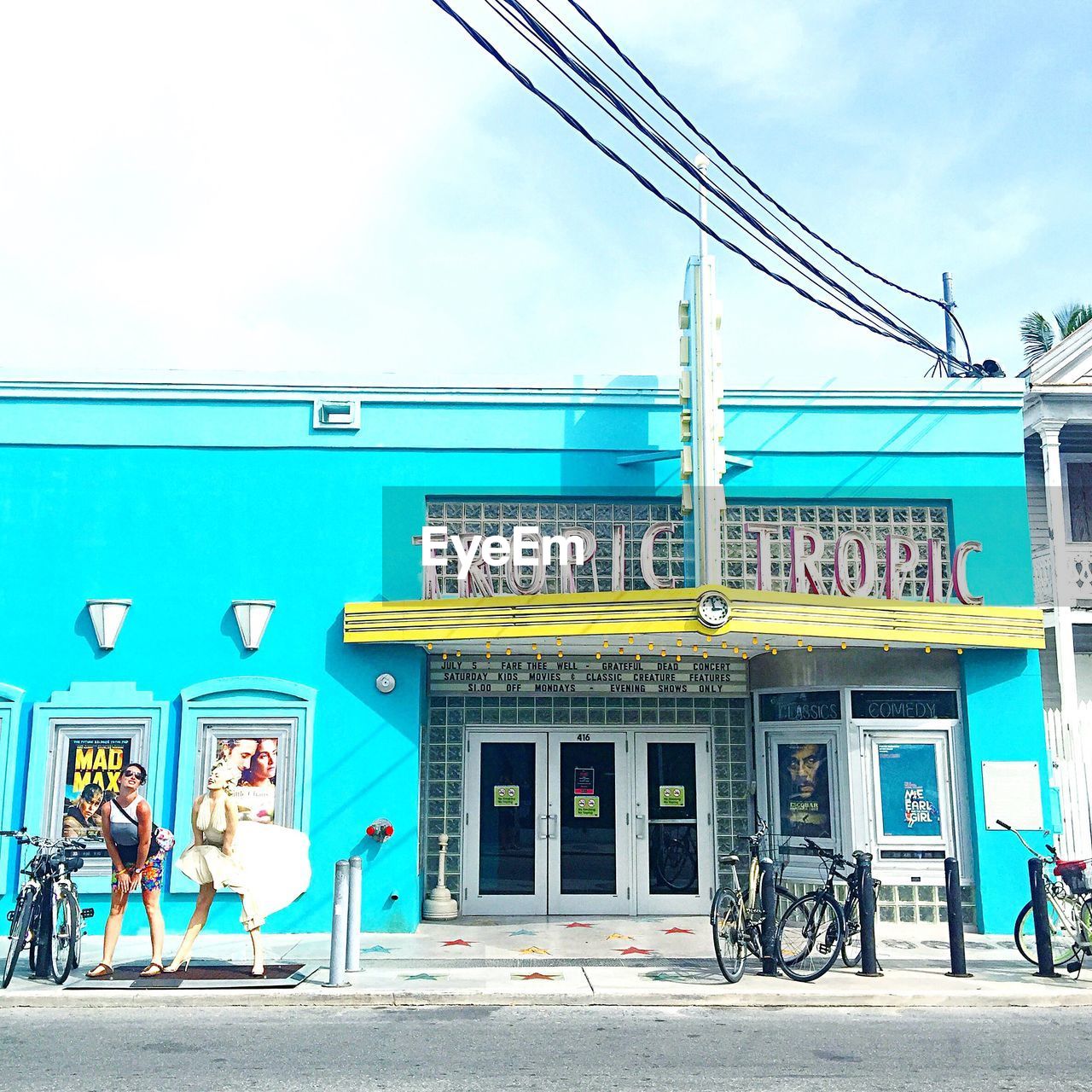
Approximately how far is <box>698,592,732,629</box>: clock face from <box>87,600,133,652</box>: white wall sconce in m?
6.16

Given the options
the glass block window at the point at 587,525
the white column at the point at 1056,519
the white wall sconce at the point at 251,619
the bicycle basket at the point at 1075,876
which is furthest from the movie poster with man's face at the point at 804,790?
the white wall sconce at the point at 251,619

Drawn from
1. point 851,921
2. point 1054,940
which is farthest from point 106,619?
point 1054,940

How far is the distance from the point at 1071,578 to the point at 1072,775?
376 cm

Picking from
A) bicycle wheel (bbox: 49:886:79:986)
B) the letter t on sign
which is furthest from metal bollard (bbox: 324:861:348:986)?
the letter t on sign

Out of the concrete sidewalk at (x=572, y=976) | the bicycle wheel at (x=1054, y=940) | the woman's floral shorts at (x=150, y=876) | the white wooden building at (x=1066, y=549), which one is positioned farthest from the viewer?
the white wooden building at (x=1066, y=549)

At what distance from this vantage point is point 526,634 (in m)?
11.5

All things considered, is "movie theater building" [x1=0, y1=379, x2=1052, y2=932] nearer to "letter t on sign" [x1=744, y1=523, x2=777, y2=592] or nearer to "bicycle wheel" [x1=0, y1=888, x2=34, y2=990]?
"letter t on sign" [x1=744, y1=523, x2=777, y2=592]

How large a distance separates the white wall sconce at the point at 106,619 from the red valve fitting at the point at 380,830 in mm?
3409

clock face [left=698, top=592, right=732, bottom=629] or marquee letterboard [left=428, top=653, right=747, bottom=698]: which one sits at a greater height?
clock face [left=698, top=592, right=732, bottom=629]

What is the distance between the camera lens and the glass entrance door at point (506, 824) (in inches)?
523

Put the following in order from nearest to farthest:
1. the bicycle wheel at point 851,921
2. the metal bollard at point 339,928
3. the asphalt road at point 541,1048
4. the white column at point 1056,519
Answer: the asphalt road at point 541,1048 < the metal bollard at point 339,928 < the bicycle wheel at point 851,921 < the white column at point 1056,519

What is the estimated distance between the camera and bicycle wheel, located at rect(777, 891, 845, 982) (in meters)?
9.83

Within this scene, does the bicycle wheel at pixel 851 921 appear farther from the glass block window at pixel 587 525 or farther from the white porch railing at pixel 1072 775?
Answer: the glass block window at pixel 587 525

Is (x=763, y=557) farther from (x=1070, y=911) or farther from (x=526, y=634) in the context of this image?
(x=1070, y=911)
